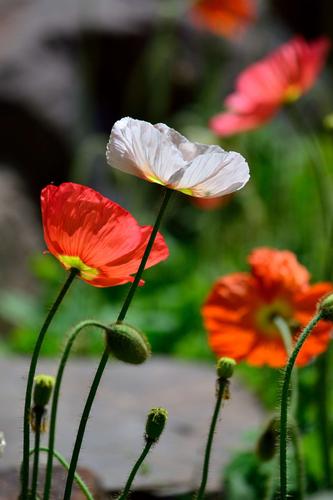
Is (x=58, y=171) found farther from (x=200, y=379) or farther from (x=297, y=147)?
(x=200, y=379)

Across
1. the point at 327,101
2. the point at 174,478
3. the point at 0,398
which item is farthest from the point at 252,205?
the point at 327,101

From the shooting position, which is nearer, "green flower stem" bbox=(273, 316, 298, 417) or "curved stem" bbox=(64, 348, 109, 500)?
"curved stem" bbox=(64, 348, 109, 500)

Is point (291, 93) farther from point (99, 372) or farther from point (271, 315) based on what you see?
point (99, 372)

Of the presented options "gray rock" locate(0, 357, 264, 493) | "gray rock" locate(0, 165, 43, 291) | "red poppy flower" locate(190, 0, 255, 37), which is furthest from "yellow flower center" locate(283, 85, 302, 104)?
"gray rock" locate(0, 165, 43, 291)

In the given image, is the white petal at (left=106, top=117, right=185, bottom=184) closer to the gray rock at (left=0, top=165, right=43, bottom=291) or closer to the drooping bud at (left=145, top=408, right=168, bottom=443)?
the drooping bud at (left=145, top=408, right=168, bottom=443)

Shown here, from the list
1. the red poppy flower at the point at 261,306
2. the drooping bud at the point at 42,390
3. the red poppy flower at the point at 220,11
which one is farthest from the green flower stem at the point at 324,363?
the red poppy flower at the point at 220,11

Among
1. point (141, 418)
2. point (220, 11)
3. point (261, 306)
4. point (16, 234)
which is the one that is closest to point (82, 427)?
point (261, 306)

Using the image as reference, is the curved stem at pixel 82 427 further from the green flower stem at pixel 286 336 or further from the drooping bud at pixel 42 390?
the green flower stem at pixel 286 336
